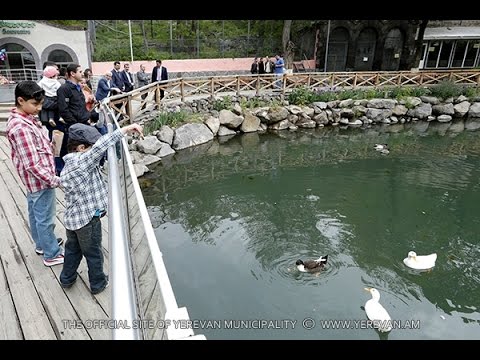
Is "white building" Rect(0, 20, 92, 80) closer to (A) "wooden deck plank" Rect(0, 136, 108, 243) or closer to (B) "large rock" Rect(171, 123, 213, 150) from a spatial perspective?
(B) "large rock" Rect(171, 123, 213, 150)

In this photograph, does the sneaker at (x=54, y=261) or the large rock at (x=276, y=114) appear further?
the large rock at (x=276, y=114)

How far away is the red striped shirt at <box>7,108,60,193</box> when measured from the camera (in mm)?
2422

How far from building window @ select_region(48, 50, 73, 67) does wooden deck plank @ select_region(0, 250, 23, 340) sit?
1576 centimetres

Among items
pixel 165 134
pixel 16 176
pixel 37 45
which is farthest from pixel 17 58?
pixel 16 176

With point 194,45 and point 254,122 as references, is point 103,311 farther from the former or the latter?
point 194,45

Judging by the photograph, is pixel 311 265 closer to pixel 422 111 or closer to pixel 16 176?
pixel 16 176

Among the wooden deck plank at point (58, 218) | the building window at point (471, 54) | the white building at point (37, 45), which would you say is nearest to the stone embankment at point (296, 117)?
the wooden deck plank at point (58, 218)

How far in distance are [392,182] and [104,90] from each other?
7048 mm

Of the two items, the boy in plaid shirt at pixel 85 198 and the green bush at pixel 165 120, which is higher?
the boy in plaid shirt at pixel 85 198

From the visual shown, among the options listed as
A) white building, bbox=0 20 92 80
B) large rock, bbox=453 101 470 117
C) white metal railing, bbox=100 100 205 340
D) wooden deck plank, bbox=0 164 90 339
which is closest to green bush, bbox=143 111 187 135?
wooden deck plank, bbox=0 164 90 339

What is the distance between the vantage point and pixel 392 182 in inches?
352

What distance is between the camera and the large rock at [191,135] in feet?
34.7

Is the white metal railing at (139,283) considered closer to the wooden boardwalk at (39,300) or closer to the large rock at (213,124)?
the wooden boardwalk at (39,300)

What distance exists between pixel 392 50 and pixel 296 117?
11.1 meters
